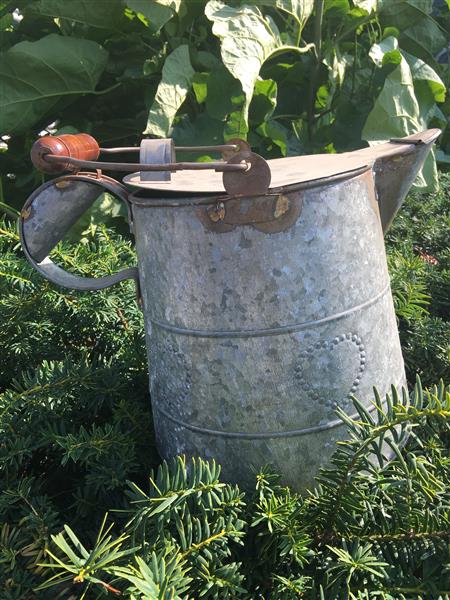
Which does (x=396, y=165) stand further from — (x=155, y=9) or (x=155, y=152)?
(x=155, y=9)

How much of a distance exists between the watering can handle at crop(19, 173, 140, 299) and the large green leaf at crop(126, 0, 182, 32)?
1.08 metres

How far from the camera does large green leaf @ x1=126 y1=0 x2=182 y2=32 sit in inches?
69.0

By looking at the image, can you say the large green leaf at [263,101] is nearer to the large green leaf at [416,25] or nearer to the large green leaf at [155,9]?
the large green leaf at [155,9]

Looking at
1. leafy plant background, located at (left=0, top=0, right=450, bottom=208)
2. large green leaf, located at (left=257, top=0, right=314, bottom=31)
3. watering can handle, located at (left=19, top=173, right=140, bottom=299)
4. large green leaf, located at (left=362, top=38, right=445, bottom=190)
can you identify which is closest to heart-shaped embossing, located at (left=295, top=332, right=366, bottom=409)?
watering can handle, located at (left=19, top=173, right=140, bottom=299)

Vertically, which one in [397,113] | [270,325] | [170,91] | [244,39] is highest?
[244,39]

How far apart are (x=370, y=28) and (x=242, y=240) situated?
1.89 meters

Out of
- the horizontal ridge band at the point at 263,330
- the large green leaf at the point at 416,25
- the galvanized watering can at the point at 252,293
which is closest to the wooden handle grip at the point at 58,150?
the galvanized watering can at the point at 252,293

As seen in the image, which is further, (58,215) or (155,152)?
(58,215)

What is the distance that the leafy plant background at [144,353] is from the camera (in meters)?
0.65

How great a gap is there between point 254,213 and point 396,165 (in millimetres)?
284

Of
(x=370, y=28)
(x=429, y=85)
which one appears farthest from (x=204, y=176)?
(x=370, y=28)

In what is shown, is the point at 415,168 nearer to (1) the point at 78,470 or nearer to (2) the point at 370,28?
(1) the point at 78,470

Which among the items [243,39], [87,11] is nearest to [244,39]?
[243,39]

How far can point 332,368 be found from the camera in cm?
80
